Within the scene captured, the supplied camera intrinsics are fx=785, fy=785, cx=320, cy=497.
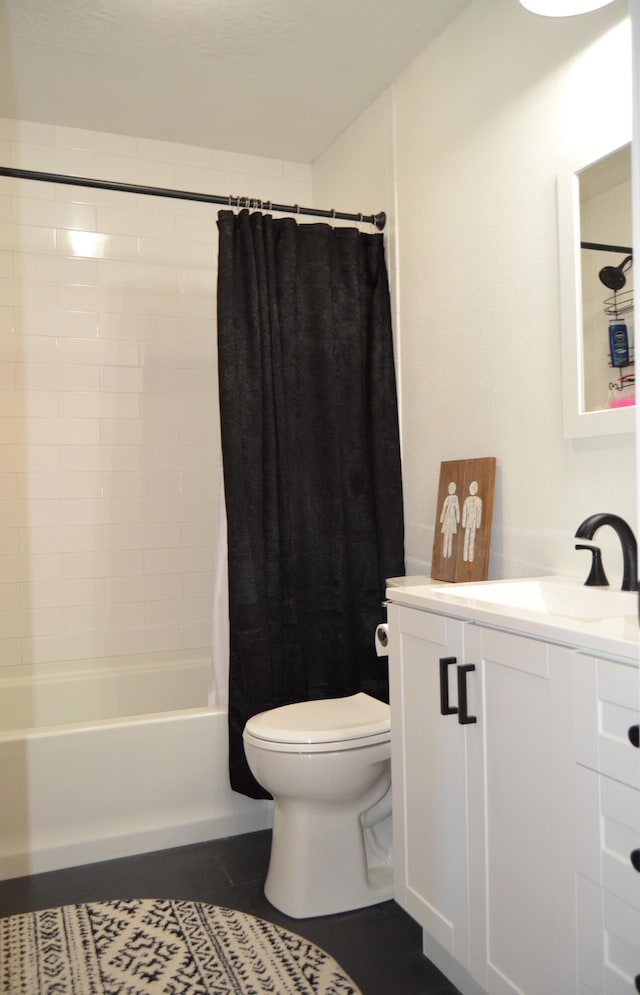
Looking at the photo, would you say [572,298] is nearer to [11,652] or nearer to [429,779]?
[429,779]

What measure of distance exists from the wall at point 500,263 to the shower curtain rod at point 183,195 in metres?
0.14

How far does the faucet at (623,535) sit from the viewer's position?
1695 millimetres

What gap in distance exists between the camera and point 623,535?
5.56 feet

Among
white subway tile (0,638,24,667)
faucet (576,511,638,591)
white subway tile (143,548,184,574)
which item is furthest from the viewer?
white subway tile (143,548,184,574)

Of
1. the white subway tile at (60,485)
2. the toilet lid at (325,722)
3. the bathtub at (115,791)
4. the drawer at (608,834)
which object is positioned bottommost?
the bathtub at (115,791)

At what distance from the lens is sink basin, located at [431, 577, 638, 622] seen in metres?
1.73

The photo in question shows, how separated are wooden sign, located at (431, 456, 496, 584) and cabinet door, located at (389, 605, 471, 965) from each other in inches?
21.2

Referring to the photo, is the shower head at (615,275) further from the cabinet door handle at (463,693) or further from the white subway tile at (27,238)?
the white subway tile at (27,238)

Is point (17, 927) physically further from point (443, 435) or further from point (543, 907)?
point (443, 435)

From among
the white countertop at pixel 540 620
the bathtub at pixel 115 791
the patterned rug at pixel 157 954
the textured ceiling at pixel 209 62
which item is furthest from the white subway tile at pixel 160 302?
the patterned rug at pixel 157 954

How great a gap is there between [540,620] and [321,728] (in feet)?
3.28

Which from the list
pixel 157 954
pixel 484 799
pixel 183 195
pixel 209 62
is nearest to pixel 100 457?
pixel 183 195

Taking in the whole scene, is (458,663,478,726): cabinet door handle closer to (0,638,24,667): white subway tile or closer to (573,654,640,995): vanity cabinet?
(573,654,640,995): vanity cabinet

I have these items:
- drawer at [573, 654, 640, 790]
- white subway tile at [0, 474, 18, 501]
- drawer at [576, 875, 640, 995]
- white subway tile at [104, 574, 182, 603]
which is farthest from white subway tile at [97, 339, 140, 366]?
drawer at [576, 875, 640, 995]
